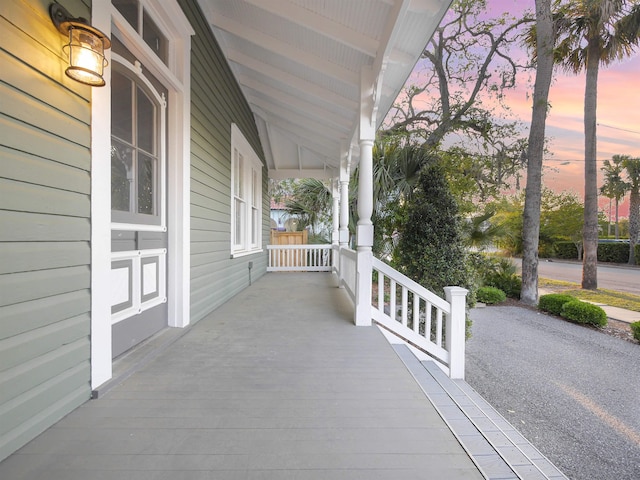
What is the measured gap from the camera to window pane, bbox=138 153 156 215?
2488 millimetres

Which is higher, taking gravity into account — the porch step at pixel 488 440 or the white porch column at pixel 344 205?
the white porch column at pixel 344 205

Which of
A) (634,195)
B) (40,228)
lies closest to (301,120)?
(40,228)

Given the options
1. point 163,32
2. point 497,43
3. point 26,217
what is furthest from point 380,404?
point 497,43

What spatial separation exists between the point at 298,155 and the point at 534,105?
236 inches

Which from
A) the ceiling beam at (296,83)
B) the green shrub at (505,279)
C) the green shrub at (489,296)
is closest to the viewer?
the ceiling beam at (296,83)

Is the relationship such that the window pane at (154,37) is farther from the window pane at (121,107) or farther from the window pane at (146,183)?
the window pane at (146,183)

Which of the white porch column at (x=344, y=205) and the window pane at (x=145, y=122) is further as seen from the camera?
the white porch column at (x=344, y=205)

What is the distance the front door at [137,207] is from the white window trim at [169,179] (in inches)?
3.8

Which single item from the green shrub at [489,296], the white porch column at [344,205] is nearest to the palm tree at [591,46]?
the green shrub at [489,296]

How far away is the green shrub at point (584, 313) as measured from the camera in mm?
5998

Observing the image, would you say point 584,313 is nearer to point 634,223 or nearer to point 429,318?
point 429,318

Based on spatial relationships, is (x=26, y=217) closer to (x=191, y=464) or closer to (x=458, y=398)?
(x=191, y=464)

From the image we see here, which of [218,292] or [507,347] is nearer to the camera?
[218,292]

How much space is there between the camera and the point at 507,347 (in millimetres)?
5062
